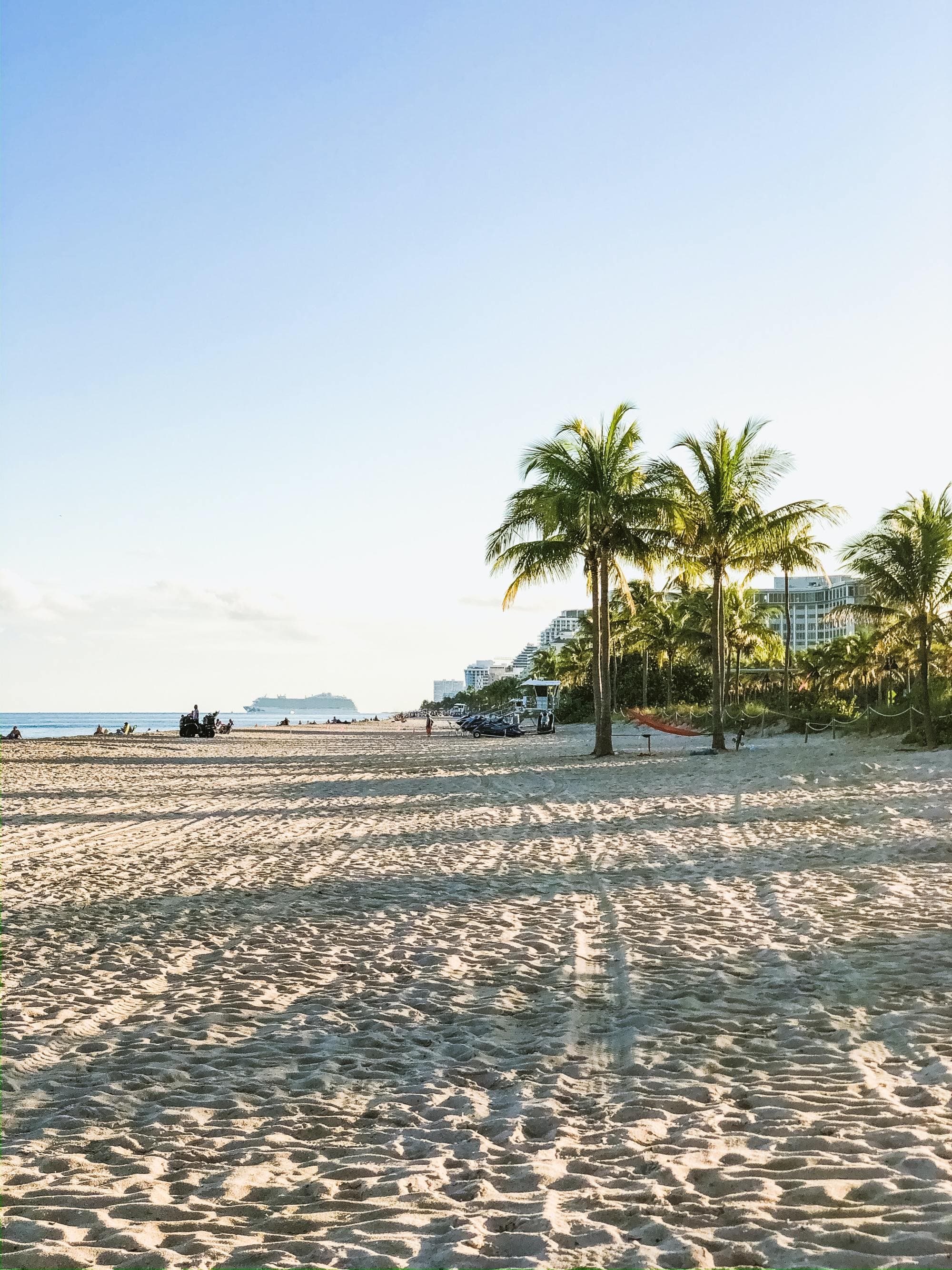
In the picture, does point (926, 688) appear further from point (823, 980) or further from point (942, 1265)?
point (942, 1265)

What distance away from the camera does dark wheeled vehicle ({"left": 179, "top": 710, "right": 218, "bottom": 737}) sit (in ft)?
151

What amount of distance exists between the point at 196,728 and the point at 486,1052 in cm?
4318

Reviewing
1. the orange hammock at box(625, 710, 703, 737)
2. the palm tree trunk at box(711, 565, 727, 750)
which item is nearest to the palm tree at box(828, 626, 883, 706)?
the orange hammock at box(625, 710, 703, 737)

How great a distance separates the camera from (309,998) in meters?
5.59

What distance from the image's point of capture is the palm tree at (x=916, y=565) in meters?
21.4

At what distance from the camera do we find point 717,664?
2384 centimetres

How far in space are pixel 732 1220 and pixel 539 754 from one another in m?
25.4

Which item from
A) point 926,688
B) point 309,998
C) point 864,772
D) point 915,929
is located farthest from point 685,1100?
point 926,688

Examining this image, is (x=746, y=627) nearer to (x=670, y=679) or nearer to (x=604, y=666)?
(x=670, y=679)

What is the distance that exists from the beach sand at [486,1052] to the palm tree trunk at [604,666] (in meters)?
13.5

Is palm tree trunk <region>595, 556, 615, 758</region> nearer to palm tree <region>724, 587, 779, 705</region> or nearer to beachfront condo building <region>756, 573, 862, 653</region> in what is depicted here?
palm tree <region>724, 587, 779, 705</region>

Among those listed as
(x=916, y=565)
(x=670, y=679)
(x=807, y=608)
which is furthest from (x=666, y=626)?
(x=807, y=608)

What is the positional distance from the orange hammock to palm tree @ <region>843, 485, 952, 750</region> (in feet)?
35.4

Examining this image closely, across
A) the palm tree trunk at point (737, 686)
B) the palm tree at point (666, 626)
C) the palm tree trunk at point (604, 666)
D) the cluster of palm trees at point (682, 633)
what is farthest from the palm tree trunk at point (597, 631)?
the palm tree at point (666, 626)
